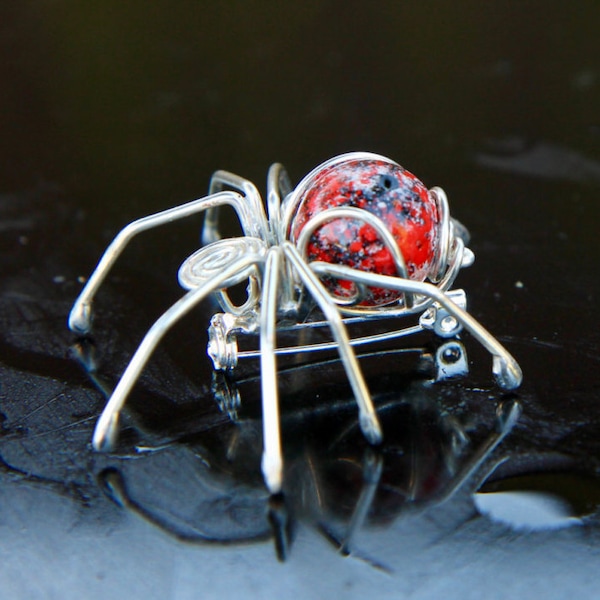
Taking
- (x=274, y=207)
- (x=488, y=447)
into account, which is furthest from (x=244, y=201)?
(x=488, y=447)

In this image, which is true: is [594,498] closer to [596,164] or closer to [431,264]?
[431,264]

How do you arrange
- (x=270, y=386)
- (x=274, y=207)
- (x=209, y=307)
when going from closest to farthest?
(x=270, y=386) → (x=274, y=207) → (x=209, y=307)

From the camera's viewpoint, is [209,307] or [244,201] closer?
[244,201]

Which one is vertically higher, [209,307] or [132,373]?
[132,373]

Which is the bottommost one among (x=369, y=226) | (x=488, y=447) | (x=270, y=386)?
(x=488, y=447)

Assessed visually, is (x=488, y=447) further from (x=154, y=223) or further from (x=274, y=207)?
(x=154, y=223)

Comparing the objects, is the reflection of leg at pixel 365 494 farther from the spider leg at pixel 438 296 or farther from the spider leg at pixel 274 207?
the spider leg at pixel 274 207

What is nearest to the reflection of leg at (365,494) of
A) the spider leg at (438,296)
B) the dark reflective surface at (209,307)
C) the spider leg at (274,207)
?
the dark reflective surface at (209,307)
